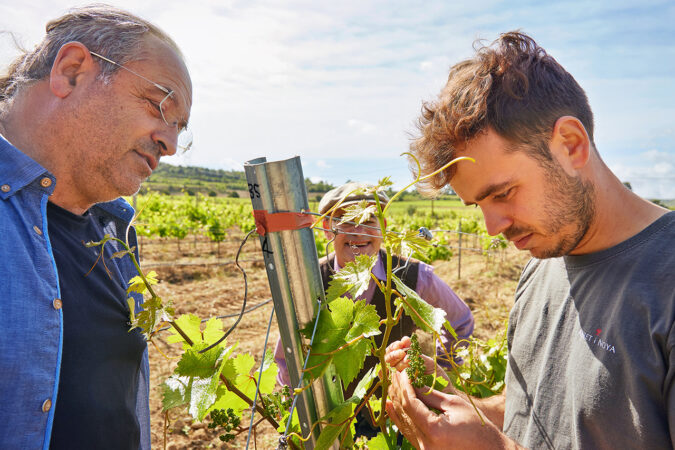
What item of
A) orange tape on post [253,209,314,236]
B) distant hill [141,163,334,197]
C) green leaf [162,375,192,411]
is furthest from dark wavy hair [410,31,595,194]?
distant hill [141,163,334,197]

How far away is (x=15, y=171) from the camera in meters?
1.47

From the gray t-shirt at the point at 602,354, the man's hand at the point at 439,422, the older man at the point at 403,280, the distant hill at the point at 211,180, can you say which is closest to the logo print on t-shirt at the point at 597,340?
the gray t-shirt at the point at 602,354

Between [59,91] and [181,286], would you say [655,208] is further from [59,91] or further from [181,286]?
[181,286]

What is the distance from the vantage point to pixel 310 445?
1342 mm

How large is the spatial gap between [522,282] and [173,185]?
7619 cm

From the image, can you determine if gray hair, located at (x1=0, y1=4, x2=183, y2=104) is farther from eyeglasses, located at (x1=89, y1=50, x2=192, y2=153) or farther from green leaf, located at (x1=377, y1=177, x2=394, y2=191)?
green leaf, located at (x1=377, y1=177, x2=394, y2=191)

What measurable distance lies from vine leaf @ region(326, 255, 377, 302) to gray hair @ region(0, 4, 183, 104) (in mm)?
1209

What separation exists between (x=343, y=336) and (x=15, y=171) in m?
1.27

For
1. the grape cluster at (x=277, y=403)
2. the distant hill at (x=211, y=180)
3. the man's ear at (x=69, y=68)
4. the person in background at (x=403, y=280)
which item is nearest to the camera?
the grape cluster at (x=277, y=403)

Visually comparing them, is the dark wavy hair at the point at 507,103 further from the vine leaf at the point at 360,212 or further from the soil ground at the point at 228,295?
the soil ground at the point at 228,295

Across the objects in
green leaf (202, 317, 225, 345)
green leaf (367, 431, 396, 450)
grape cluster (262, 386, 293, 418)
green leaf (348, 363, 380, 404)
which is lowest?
green leaf (367, 431, 396, 450)

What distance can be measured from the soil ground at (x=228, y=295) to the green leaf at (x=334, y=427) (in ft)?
9.54

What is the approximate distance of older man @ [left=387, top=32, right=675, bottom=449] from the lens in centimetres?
125

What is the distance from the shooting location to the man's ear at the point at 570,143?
57.9 inches
